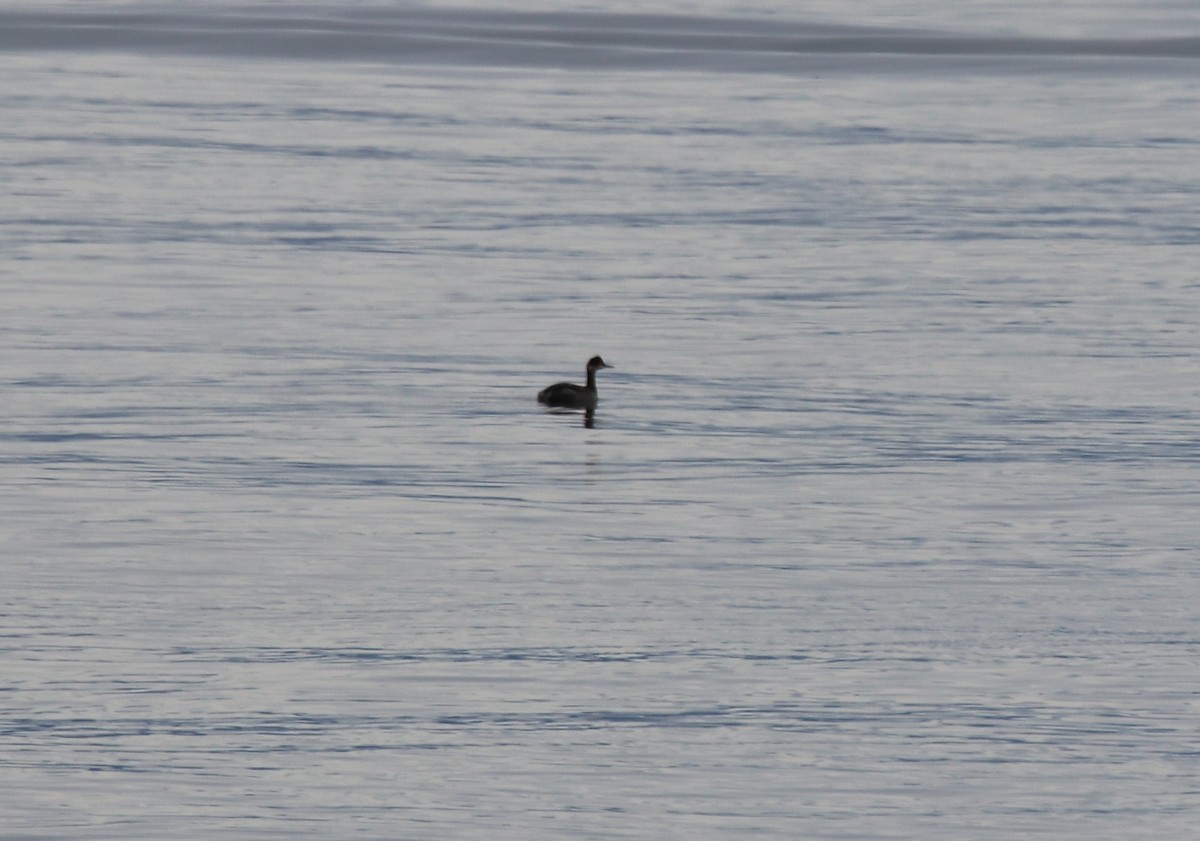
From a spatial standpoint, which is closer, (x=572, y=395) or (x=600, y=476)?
(x=600, y=476)

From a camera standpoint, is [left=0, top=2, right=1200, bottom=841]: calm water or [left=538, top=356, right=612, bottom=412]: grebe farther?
[left=538, top=356, right=612, bottom=412]: grebe

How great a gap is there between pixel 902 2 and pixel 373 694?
33840mm

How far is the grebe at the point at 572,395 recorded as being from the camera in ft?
50.1

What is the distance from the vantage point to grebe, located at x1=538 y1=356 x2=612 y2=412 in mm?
15258

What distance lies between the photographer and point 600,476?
1356 centimetres

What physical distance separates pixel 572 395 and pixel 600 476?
1.79 metres

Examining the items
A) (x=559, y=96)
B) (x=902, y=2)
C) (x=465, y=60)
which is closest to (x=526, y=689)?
(x=559, y=96)

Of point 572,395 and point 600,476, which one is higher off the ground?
point 572,395

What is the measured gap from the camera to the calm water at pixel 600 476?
8703 mm

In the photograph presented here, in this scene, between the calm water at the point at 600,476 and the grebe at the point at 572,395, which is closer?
the calm water at the point at 600,476

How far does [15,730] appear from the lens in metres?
8.92

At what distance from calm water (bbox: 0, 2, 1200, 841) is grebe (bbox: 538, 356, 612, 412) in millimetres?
252

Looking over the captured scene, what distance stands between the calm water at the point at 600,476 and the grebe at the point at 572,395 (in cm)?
25

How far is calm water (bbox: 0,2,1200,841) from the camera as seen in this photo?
870 centimetres
